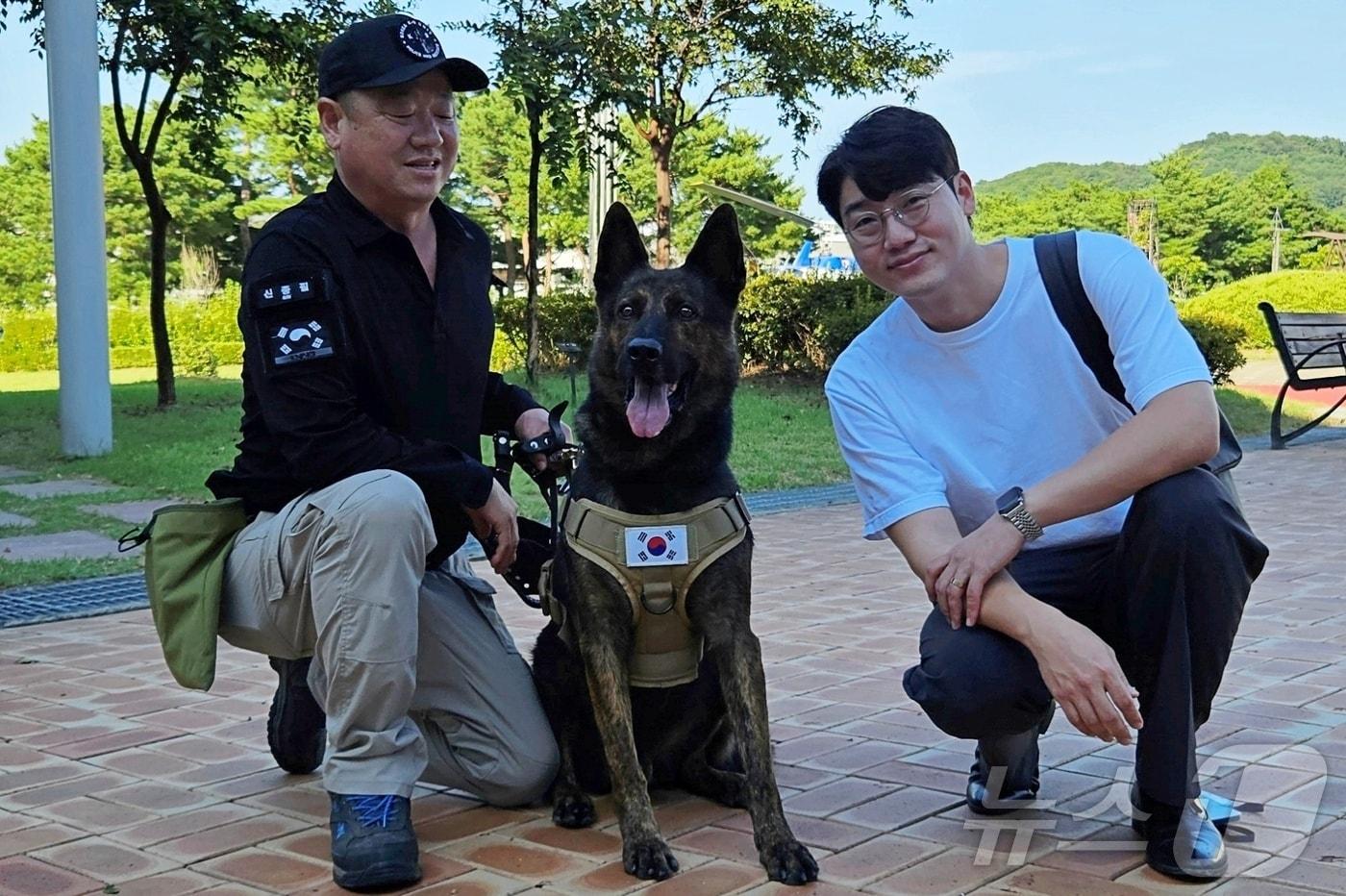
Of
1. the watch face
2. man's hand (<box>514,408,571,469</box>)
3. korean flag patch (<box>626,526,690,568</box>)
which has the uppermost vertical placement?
man's hand (<box>514,408,571,469</box>)

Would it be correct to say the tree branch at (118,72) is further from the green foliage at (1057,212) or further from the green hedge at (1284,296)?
the green foliage at (1057,212)

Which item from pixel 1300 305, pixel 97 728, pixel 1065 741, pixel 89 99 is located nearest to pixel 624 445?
pixel 1065 741

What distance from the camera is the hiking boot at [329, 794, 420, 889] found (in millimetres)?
2621

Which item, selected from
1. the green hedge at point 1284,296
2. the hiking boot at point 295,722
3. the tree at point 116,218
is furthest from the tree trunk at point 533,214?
the tree at point 116,218

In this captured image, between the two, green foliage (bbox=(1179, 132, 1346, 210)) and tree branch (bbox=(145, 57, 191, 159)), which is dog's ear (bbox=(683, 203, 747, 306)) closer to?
tree branch (bbox=(145, 57, 191, 159))

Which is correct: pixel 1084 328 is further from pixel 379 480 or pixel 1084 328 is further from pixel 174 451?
pixel 174 451

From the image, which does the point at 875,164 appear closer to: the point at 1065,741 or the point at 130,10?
the point at 1065,741

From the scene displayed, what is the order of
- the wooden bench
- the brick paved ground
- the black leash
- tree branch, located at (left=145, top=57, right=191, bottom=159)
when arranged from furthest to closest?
1. tree branch, located at (left=145, top=57, right=191, bottom=159)
2. the wooden bench
3. the black leash
4. the brick paved ground

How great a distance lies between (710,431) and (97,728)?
6.74 ft

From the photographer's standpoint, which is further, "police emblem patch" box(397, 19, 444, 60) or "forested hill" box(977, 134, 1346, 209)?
"forested hill" box(977, 134, 1346, 209)

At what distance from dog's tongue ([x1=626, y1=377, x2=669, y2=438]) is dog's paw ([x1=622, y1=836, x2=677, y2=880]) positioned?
88cm

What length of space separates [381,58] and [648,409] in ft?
3.22

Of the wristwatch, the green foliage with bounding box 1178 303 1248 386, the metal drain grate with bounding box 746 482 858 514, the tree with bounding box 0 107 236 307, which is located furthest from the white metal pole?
the tree with bounding box 0 107 236 307

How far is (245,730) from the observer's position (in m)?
3.83
